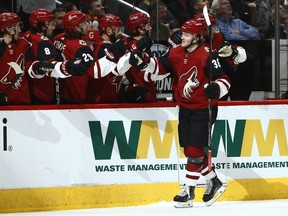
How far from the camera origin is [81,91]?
1113 centimetres

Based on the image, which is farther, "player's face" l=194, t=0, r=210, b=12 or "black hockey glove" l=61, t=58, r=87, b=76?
"player's face" l=194, t=0, r=210, b=12

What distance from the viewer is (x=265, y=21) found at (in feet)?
42.4

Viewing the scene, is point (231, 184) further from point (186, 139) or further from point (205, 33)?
point (205, 33)

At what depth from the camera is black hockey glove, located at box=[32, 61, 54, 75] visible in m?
10.6

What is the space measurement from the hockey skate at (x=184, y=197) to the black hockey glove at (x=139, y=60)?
3.99 ft

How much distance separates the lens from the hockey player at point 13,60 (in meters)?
10.9

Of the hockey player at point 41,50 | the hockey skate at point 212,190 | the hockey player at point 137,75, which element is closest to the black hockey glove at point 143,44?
the hockey player at point 137,75

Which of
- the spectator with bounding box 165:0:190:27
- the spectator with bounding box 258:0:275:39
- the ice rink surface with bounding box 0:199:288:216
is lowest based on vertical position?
the ice rink surface with bounding box 0:199:288:216

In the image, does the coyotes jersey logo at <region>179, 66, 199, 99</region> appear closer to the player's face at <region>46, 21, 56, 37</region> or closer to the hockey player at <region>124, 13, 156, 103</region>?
the hockey player at <region>124, 13, 156, 103</region>

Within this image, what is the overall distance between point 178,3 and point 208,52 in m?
2.17

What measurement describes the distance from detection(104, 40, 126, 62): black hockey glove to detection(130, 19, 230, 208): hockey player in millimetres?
129

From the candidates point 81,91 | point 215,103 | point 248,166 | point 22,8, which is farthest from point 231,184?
point 22,8

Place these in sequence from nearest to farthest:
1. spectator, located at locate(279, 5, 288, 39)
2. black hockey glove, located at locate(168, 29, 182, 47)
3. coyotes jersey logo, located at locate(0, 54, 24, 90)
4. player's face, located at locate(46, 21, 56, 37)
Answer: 1. coyotes jersey logo, located at locate(0, 54, 24, 90)
2. black hockey glove, located at locate(168, 29, 182, 47)
3. player's face, located at locate(46, 21, 56, 37)
4. spectator, located at locate(279, 5, 288, 39)

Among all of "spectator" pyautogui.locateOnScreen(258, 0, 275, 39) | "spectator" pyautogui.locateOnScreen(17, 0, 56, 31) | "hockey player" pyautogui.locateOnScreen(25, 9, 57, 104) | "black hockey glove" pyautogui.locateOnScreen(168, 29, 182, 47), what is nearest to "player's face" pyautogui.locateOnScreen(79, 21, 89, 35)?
"hockey player" pyautogui.locateOnScreen(25, 9, 57, 104)
